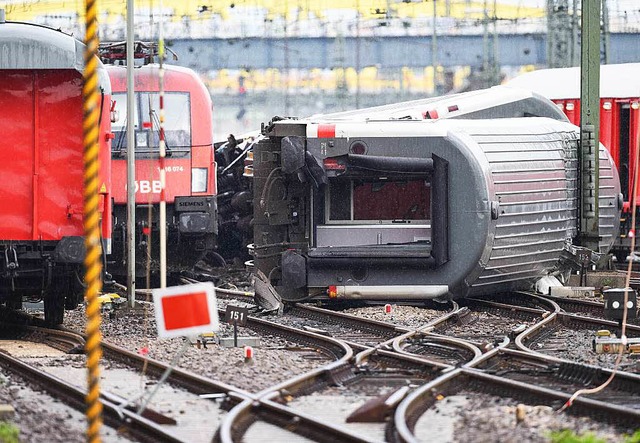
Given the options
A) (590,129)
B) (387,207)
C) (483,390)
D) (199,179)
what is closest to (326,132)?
(387,207)

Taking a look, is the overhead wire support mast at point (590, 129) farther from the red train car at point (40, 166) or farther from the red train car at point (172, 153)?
the red train car at point (40, 166)

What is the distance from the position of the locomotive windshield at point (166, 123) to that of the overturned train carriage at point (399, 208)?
3.74 m

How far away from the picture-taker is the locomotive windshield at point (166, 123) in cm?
1939

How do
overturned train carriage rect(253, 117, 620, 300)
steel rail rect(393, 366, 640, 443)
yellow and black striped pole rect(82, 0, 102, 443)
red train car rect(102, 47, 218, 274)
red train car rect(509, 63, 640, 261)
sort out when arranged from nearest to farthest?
yellow and black striped pole rect(82, 0, 102, 443), steel rail rect(393, 366, 640, 443), overturned train carriage rect(253, 117, 620, 300), red train car rect(102, 47, 218, 274), red train car rect(509, 63, 640, 261)

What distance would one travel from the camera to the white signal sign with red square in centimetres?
864

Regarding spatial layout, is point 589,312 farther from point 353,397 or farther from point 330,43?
point 330,43

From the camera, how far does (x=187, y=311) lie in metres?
8.68

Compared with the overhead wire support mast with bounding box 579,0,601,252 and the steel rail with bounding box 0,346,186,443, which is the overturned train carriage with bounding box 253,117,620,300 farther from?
the steel rail with bounding box 0,346,186,443

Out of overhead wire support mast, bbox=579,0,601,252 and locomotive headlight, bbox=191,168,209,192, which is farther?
locomotive headlight, bbox=191,168,209,192

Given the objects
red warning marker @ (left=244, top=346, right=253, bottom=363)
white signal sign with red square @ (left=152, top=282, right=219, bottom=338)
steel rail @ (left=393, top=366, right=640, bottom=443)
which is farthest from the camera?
red warning marker @ (left=244, top=346, right=253, bottom=363)

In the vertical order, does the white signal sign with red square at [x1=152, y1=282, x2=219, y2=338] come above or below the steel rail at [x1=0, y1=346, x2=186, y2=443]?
above

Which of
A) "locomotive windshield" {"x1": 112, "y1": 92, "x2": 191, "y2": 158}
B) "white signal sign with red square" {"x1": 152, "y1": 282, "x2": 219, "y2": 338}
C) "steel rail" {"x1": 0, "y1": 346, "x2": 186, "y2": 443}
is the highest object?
"locomotive windshield" {"x1": 112, "y1": 92, "x2": 191, "y2": 158}

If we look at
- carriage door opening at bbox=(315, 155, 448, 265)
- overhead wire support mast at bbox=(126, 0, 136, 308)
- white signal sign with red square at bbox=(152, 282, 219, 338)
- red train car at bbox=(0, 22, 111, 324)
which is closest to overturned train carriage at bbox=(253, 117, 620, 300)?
carriage door opening at bbox=(315, 155, 448, 265)

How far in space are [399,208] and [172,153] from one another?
4.62 m
